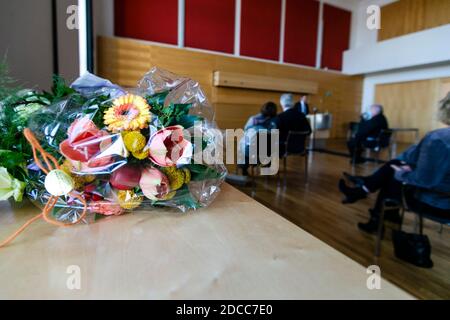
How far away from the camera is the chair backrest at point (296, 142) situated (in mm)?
3327

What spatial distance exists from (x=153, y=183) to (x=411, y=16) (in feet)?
28.8

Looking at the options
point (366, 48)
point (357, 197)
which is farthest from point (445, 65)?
point (357, 197)

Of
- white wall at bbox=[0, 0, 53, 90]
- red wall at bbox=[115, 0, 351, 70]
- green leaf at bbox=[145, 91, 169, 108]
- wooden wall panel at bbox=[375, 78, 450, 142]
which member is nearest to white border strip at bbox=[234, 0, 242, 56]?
→ red wall at bbox=[115, 0, 351, 70]

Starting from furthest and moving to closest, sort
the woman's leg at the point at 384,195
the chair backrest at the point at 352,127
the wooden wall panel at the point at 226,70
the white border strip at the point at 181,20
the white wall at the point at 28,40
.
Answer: the chair backrest at the point at 352,127 → the white border strip at the point at 181,20 → the wooden wall panel at the point at 226,70 → the woman's leg at the point at 384,195 → the white wall at the point at 28,40

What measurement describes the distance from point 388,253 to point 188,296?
1.88 meters

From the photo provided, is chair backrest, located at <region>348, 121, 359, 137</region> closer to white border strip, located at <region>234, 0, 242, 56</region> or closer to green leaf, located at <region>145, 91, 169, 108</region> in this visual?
white border strip, located at <region>234, 0, 242, 56</region>

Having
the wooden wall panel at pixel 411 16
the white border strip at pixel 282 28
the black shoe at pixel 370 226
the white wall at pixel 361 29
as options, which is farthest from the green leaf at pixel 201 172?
the white wall at pixel 361 29

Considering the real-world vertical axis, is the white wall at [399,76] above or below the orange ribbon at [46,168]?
above

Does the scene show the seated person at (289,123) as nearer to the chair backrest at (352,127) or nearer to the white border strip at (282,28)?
the white border strip at (282,28)

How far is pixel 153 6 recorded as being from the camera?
5633mm

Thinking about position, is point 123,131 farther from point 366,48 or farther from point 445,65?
point 366,48

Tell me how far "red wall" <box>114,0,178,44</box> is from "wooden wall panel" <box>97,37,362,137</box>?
35cm

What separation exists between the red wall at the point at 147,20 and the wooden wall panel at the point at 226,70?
1.15 ft

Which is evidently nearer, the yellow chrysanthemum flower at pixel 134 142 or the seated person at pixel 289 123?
the yellow chrysanthemum flower at pixel 134 142
